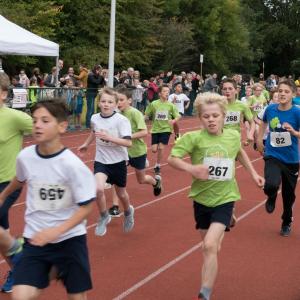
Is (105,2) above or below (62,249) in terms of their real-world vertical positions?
above

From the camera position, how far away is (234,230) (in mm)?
Result: 7949

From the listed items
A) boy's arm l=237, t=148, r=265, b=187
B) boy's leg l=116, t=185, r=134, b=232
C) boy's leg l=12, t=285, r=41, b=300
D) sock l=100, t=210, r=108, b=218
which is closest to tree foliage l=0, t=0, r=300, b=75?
boy's leg l=116, t=185, r=134, b=232

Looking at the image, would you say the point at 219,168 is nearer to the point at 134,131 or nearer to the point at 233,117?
the point at 134,131

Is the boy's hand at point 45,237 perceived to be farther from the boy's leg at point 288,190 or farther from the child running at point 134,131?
the boy's leg at point 288,190

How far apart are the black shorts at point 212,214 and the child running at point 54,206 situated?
143 centimetres

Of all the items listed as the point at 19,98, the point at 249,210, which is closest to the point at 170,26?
the point at 19,98

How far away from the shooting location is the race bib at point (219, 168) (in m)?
5.20

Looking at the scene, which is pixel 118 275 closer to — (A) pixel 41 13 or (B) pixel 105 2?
(A) pixel 41 13

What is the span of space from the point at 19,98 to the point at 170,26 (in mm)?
31426

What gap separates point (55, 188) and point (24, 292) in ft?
2.19

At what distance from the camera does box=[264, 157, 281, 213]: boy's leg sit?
23.9ft

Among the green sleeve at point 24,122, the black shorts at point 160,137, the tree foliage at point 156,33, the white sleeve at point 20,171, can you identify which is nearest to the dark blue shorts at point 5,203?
the green sleeve at point 24,122

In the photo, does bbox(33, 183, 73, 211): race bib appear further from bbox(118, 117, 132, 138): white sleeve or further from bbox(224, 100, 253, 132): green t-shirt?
bbox(224, 100, 253, 132): green t-shirt

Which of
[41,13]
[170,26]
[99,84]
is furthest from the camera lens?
[170,26]
